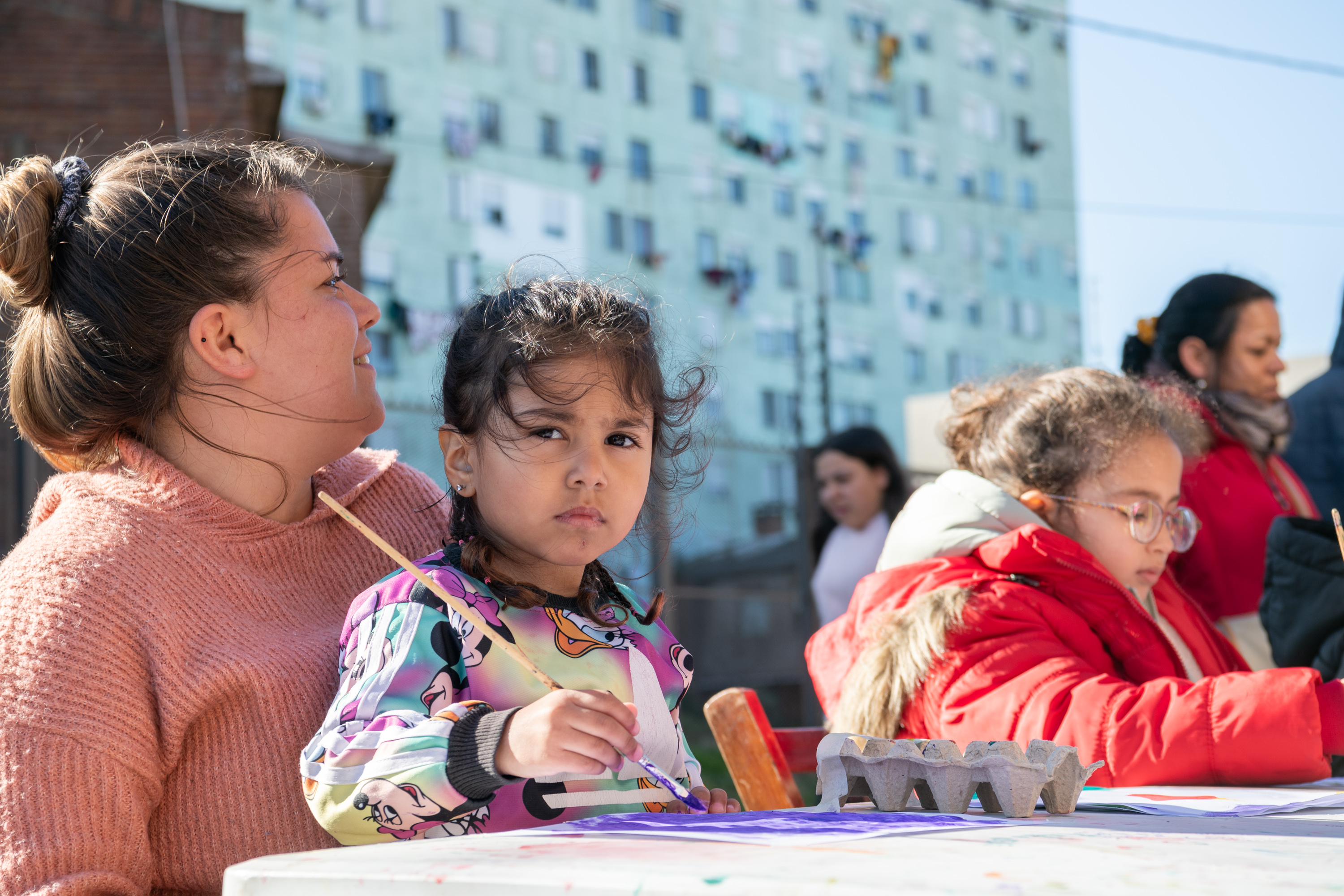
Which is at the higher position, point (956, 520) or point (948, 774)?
point (956, 520)

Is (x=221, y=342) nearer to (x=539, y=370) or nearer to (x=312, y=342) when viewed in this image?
(x=312, y=342)

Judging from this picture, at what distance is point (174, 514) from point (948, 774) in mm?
1104

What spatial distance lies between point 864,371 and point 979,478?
117 ft

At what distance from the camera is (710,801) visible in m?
1.81

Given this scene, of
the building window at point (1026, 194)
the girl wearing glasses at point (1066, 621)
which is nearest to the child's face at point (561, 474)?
the girl wearing glasses at point (1066, 621)

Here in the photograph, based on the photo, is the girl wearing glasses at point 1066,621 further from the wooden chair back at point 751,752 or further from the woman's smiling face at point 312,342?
the woman's smiling face at point 312,342

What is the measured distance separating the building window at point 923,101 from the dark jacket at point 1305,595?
40.2m

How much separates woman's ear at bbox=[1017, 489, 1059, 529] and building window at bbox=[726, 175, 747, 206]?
3342 centimetres

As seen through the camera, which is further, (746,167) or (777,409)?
(746,167)

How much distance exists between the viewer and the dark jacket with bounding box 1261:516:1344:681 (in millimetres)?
2713

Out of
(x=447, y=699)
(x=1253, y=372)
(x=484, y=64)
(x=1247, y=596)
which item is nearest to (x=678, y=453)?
(x=447, y=699)

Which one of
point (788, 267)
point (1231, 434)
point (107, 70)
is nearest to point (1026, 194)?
point (788, 267)

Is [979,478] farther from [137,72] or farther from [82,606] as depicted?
[137,72]

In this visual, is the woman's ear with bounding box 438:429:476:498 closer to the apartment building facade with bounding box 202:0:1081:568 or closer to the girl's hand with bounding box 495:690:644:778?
the girl's hand with bounding box 495:690:644:778
